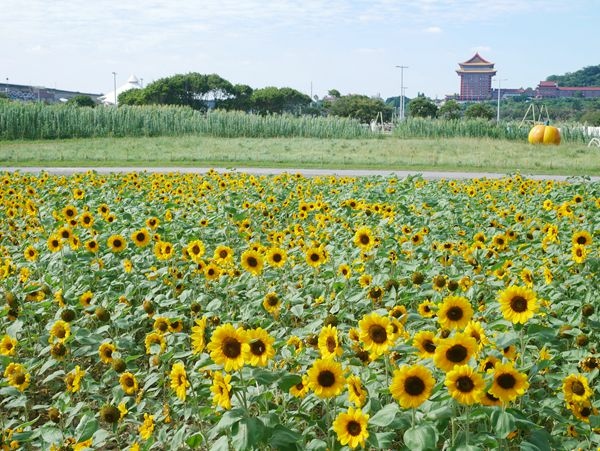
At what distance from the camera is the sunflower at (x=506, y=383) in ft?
7.23

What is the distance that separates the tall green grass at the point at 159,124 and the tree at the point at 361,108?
3894 centimetres

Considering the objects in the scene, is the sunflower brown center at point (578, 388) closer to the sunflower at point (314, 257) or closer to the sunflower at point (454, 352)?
the sunflower at point (454, 352)

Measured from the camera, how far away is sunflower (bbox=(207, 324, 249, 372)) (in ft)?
7.52

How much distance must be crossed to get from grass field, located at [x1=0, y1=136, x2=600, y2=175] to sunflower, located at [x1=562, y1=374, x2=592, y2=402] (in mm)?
14419

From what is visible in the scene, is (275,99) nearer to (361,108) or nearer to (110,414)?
(361,108)

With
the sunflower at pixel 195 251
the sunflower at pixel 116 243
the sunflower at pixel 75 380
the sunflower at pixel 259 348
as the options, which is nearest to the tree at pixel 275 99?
the sunflower at pixel 116 243

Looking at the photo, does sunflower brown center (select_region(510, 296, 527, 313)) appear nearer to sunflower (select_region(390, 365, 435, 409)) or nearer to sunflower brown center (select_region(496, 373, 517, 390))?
sunflower brown center (select_region(496, 373, 517, 390))

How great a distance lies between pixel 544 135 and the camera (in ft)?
78.2

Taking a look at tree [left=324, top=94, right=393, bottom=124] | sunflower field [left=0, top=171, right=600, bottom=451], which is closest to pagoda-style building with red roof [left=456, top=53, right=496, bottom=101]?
tree [left=324, top=94, right=393, bottom=124]

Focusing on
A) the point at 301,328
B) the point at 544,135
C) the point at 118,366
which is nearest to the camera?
the point at 118,366

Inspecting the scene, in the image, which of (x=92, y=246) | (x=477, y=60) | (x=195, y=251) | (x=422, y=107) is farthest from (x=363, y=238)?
(x=477, y=60)

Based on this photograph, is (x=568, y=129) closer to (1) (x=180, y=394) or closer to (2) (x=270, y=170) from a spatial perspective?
(2) (x=270, y=170)

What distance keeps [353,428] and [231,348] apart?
0.46 meters

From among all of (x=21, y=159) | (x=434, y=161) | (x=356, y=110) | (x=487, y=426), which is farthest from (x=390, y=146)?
(x=356, y=110)
